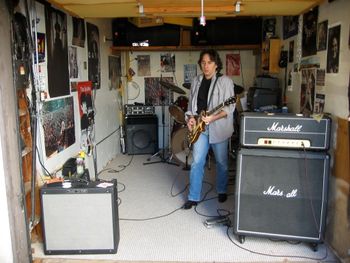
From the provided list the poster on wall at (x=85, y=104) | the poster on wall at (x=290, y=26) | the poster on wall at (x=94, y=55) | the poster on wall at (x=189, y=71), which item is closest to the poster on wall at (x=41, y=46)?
the poster on wall at (x=85, y=104)

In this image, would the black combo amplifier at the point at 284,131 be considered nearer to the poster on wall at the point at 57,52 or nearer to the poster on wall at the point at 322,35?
the poster on wall at the point at 322,35

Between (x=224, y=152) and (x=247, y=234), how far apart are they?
0.81 m

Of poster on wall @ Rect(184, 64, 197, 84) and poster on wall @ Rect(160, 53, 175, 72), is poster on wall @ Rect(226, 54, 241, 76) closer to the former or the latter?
poster on wall @ Rect(184, 64, 197, 84)

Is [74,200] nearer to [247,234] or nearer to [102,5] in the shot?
[247,234]

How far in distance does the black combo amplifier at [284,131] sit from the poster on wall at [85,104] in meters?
1.71

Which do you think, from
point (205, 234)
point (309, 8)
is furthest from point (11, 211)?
point (309, 8)

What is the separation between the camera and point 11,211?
191 centimetres

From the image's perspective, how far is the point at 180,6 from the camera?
2.42m

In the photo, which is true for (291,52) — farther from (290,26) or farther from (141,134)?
(141,134)

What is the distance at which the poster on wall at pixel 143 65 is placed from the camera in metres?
5.02

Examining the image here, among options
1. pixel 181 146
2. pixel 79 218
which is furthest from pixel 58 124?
pixel 181 146

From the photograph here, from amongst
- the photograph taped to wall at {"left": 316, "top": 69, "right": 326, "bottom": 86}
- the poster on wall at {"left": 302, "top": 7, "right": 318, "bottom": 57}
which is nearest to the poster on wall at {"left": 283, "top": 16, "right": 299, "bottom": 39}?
the poster on wall at {"left": 302, "top": 7, "right": 318, "bottom": 57}

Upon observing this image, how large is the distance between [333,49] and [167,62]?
10.2ft

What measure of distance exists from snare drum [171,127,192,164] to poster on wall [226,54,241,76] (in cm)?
144
